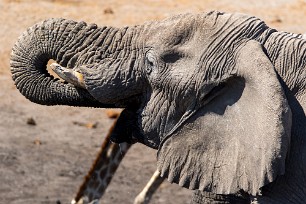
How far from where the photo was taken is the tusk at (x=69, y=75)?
495 cm

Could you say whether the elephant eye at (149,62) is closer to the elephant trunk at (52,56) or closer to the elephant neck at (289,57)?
the elephant trunk at (52,56)

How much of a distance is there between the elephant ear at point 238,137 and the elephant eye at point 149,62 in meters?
0.25

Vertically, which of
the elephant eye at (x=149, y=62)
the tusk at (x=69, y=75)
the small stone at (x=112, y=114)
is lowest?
the small stone at (x=112, y=114)

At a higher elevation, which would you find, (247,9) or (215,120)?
(247,9)

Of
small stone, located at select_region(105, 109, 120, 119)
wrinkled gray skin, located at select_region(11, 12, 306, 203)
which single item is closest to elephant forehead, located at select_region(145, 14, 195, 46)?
wrinkled gray skin, located at select_region(11, 12, 306, 203)

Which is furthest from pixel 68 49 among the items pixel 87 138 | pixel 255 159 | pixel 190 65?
pixel 87 138

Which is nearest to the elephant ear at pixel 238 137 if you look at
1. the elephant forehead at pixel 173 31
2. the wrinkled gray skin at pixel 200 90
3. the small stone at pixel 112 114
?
the wrinkled gray skin at pixel 200 90

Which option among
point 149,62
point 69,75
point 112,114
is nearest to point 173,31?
point 149,62

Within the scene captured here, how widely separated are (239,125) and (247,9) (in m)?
10.5

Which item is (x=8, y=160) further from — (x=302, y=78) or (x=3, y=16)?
(x=302, y=78)

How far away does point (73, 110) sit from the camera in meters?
11.6

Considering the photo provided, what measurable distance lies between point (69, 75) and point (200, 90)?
55cm

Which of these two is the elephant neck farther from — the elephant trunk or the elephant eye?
the elephant trunk

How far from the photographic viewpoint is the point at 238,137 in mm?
4668
